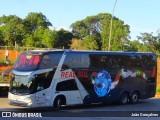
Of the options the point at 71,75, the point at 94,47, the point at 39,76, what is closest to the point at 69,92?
the point at 71,75

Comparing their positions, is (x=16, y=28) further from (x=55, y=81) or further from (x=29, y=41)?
(x=55, y=81)

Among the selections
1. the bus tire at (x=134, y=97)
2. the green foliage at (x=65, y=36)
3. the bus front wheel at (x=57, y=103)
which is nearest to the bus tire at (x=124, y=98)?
the bus tire at (x=134, y=97)

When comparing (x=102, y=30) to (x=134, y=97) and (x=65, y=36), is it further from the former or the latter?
(x=134, y=97)

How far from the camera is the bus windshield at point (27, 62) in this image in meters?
20.6

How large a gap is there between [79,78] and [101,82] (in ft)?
6.95

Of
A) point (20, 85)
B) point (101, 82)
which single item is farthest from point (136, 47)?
point (20, 85)

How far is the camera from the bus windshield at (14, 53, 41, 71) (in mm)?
20625

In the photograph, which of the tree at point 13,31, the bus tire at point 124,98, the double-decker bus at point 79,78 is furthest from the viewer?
the tree at point 13,31

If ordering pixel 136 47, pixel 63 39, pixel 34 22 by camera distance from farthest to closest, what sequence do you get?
pixel 34 22 < pixel 63 39 < pixel 136 47

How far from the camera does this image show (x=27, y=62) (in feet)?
68.8

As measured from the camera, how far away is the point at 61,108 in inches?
884

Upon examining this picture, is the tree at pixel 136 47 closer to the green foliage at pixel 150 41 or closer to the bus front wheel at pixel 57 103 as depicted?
the green foliage at pixel 150 41

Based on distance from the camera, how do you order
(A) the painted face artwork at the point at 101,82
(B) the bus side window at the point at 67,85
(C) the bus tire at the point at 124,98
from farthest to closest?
(C) the bus tire at the point at 124,98
(A) the painted face artwork at the point at 101,82
(B) the bus side window at the point at 67,85

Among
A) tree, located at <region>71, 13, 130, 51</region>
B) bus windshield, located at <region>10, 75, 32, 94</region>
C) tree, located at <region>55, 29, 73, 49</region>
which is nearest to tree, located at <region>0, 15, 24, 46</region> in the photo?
tree, located at <region>55, 29, 73, 49</region>
